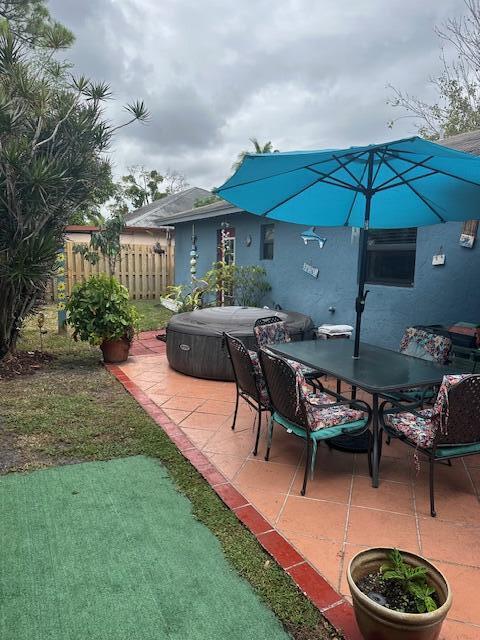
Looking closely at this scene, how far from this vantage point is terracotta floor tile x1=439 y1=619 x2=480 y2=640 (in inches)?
71.9

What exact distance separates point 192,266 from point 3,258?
6.03 metres

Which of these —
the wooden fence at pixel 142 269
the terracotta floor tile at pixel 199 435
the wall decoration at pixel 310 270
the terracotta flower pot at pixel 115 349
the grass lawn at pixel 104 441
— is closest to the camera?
the grass lawn at pixel 104 441

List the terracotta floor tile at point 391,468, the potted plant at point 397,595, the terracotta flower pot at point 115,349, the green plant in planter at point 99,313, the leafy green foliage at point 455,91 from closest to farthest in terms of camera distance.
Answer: the potted plant at point 397,595, the terracotta floor tile at point 391,468, the green plant in planter at point 99,313, the terracotta flower pot at point 115,349, the leafy green foliage at point 455,91

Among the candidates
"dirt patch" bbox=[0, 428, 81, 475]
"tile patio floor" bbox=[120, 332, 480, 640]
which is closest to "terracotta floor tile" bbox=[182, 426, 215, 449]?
"tile patio floor" bbox=[120, 332, 480, 640]

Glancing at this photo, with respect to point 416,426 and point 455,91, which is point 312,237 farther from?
point 455,91

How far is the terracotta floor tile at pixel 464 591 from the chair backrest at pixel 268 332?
2.78 metres

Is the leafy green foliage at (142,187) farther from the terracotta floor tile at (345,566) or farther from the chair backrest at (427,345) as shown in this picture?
the terracotta floor tile at (345,566)

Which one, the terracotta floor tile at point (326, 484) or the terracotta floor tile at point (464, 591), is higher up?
the terracotta floor tile at point (464, 591)

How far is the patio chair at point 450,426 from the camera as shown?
2.56 metres

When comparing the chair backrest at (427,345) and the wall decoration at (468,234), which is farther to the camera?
the wall decoration at (468,234)

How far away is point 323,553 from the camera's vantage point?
238 cm

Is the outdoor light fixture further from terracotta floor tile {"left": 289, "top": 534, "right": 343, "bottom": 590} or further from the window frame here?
terracotta floor tile {"left": 289, "top": 534, "right": 343, "bottom": 590}

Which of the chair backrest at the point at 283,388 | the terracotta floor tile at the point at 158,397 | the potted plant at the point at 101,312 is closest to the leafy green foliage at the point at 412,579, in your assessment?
the chair backrest at the point at 283,388

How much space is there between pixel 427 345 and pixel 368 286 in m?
2.13
